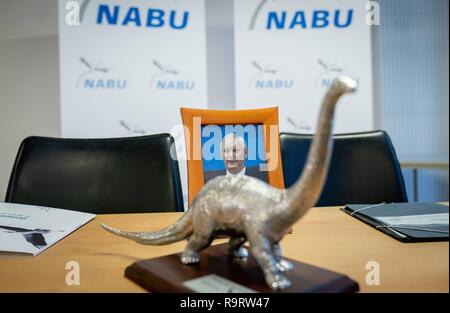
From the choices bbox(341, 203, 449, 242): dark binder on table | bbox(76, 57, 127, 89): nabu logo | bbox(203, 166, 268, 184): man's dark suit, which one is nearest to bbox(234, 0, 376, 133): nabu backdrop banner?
bbox(76, 57, 127, 89): nabu logo

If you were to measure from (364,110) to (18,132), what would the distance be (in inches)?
94.0

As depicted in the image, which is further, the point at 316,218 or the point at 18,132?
the point at 18,132

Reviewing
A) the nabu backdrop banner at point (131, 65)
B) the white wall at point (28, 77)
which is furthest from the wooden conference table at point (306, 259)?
the white wall at point (28, 77)

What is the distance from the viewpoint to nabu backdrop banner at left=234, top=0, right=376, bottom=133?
7.74 ft

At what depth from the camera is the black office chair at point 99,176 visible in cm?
122

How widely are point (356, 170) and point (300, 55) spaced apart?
51.9 inches

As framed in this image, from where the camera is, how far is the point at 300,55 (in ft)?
7.91

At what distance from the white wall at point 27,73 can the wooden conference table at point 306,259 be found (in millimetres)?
2152

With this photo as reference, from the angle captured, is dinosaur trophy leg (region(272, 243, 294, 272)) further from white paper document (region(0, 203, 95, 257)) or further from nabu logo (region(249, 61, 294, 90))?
nabu logo (region(249, 61, 294, 90))

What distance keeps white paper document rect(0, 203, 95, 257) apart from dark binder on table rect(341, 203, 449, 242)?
0.64 metres

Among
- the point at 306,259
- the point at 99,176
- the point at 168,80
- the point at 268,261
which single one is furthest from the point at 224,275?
the point at 168,80

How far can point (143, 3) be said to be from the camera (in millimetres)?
2305

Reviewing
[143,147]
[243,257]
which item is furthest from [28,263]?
[143,147]

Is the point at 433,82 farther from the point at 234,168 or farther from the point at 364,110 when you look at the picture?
the point at 234,168
